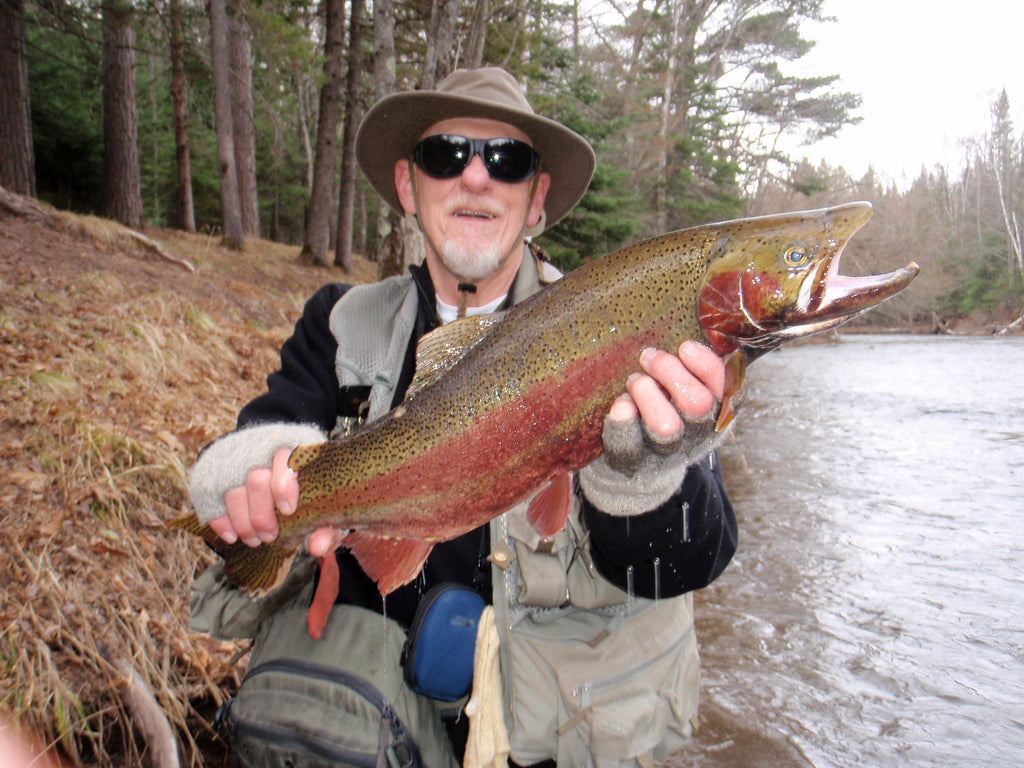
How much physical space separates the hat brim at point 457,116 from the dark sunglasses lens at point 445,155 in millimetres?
159

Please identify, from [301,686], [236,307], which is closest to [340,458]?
[301,686]

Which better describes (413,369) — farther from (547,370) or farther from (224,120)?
(224,120)

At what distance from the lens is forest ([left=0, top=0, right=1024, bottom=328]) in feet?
40.6

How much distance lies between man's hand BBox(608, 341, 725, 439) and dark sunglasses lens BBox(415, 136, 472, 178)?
5.10 feet

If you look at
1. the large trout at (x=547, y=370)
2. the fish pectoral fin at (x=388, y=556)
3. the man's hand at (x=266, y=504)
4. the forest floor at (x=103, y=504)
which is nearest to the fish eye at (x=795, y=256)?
the large trout at (x=547, y=370)

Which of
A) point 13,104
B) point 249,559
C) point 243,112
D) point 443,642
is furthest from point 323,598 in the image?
point 243,112

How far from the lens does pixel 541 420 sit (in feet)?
6.14

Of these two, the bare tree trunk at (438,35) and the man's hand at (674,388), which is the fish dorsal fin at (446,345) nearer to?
the man's hand at (674,388)

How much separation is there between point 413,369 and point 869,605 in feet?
14.1

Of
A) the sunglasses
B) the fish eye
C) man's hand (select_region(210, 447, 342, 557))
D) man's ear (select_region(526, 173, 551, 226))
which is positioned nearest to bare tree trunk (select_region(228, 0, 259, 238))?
man's ear (select_region(526, 173, 551, 226))

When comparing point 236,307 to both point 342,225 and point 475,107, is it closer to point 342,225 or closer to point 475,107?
point 475,107

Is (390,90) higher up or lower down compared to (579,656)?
higher up

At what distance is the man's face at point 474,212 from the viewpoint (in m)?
2.81

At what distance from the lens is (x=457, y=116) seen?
3.01m
